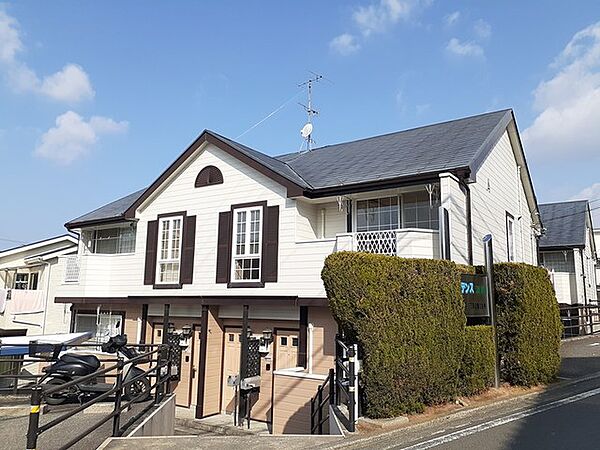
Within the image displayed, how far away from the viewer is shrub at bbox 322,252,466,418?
738cm

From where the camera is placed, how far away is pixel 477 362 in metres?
8.75

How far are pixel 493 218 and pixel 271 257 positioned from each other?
6.64 meters

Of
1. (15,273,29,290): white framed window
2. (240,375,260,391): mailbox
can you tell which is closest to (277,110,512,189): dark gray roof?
(240,375,260,391): mailbox

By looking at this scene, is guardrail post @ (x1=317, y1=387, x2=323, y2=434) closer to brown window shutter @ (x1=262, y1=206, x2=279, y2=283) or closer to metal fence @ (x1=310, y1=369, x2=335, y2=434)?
metal fence @ (x1=310, y1=369, x2=335, y2=434)

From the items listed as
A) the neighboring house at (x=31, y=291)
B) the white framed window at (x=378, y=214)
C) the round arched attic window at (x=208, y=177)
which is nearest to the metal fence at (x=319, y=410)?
the white framed window at (x=378, y=214)

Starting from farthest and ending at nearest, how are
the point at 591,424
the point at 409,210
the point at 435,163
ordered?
the point at 409,210, the point at 435,163, the point at 591,424

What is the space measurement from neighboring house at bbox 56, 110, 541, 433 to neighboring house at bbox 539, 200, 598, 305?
608 centimetres

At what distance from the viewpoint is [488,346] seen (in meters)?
9.03

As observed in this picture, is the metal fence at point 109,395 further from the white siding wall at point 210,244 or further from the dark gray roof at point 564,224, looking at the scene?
the dark gray roof at point 564,224

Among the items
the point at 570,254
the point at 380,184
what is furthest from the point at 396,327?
the point at 570,254

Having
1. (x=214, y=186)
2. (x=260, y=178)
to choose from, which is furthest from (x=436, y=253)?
(x=214, y=186)

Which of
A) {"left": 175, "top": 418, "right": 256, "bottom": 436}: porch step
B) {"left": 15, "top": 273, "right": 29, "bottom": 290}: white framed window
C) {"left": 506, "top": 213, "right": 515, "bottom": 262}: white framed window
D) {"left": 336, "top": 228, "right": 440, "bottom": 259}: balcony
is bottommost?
{"left": 175, "top": 418, "right": 256, "bottom": 436}: porch step

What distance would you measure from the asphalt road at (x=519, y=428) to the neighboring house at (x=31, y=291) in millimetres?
16323

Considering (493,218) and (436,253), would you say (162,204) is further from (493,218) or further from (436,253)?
(493,218)
